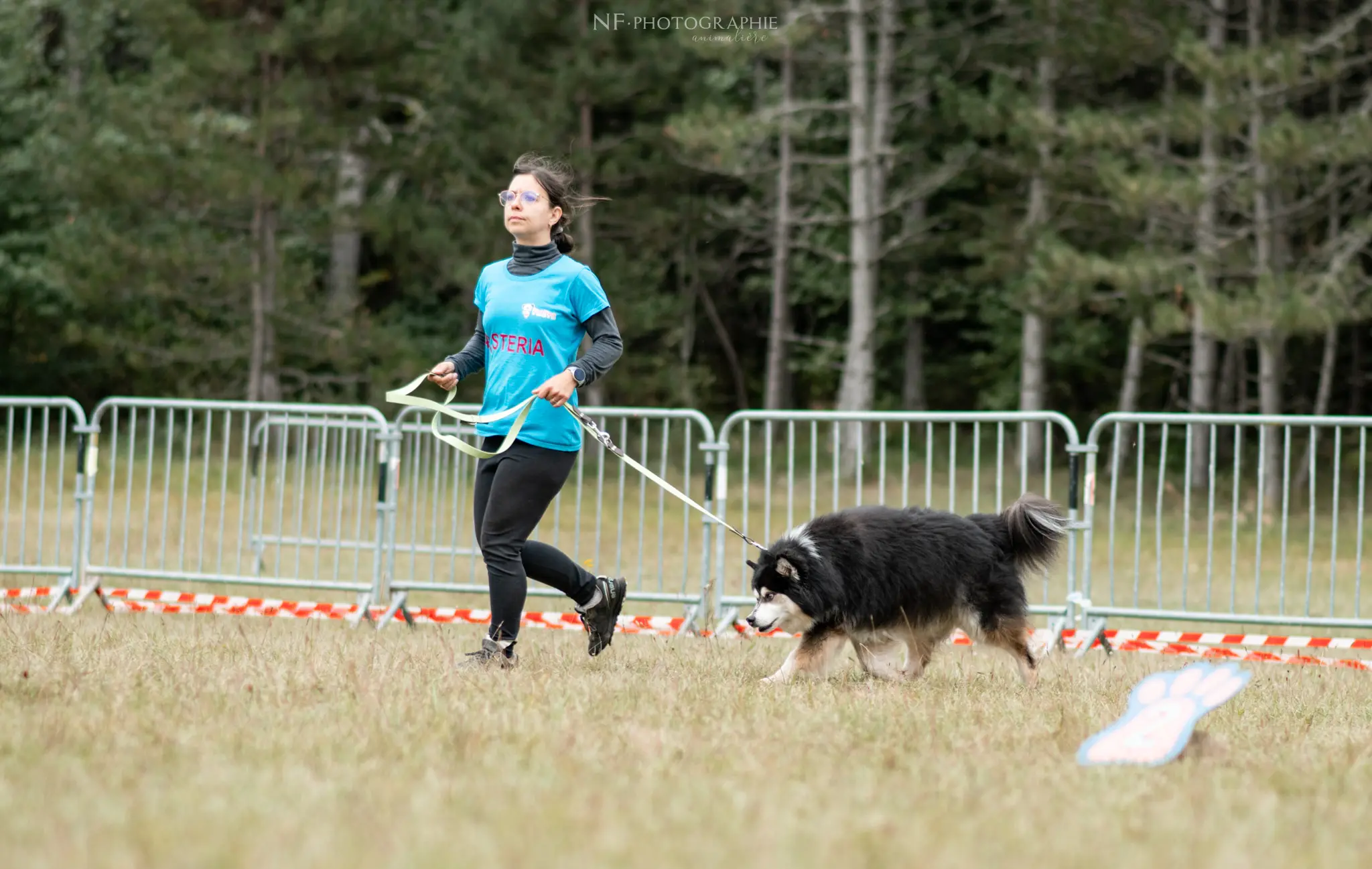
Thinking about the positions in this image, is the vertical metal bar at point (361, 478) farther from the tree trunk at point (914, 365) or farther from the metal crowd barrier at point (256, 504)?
the tree trunk at point (914, 365)

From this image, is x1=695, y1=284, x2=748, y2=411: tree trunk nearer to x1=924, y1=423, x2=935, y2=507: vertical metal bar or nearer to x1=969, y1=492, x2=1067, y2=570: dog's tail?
x1=924, y1=423, x2=935, y2=507: vertical metal bar

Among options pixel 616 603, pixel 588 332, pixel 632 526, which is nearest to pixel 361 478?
pixel 632 526

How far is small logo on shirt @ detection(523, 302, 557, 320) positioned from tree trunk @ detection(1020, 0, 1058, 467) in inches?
635

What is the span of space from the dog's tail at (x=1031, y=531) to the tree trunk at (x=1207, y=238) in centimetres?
1147

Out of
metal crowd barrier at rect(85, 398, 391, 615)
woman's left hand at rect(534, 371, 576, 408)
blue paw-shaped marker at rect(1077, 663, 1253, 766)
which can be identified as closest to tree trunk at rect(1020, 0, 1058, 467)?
metal crowd barrier at rect(85, 398, 391, 615)

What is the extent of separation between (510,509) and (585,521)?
555 centimetres

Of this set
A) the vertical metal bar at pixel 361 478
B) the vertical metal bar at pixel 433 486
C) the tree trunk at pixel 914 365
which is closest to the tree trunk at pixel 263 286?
the vertical metal bar at pixel 361 478

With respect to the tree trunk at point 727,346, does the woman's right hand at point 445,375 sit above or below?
below

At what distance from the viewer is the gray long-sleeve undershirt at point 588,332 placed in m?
6.29

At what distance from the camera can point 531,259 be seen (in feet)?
21.1

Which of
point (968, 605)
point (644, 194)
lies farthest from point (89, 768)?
point (644, 194)

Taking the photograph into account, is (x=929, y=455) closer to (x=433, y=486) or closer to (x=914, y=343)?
(x=433, y=486)

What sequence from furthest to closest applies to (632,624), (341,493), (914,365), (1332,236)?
(914,365), (1332,236), (341,493), (632,624)

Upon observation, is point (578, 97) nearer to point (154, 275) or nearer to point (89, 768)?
point (154, 275)
